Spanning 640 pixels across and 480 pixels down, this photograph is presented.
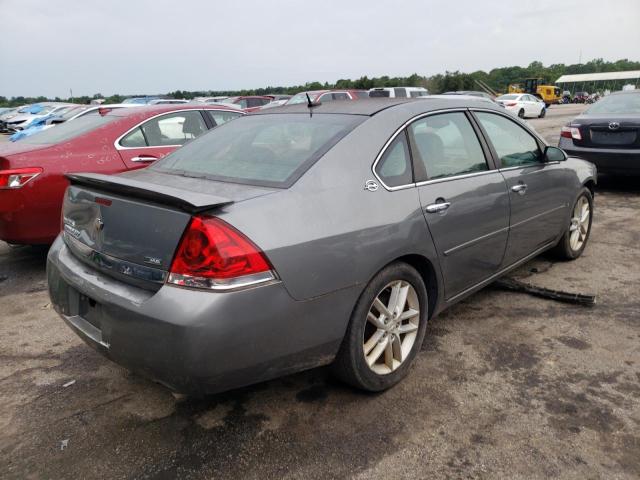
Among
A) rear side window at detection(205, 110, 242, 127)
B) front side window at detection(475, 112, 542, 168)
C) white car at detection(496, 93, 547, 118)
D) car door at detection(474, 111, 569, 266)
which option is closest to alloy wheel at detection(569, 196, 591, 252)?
car door at detection(474, 111, 569, 266)

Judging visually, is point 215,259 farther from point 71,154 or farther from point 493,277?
point 71,154

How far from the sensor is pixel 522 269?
15.2 feet

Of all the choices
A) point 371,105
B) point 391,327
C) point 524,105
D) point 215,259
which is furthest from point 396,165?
point 524,105

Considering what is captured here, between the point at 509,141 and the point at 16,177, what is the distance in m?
4.09

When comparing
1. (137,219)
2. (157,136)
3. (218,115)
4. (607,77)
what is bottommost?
(137,219)

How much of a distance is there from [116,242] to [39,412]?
1099 millimetres

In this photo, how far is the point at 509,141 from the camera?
149 inches

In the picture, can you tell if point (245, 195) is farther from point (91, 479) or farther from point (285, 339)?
point (91, 479)

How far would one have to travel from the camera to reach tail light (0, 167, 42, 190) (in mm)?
4363

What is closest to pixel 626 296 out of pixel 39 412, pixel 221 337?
pixel 221 337

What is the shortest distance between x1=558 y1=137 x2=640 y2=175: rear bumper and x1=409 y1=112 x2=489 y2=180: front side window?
4971mm

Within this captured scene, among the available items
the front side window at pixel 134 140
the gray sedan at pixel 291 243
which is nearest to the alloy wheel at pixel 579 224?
the gray sedan at pixel 291 243

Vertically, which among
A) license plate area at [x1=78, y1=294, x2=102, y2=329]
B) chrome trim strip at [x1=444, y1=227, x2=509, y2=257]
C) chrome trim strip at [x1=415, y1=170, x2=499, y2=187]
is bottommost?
license plate area at [x1=78, y1=294, x2=102, y2=329]

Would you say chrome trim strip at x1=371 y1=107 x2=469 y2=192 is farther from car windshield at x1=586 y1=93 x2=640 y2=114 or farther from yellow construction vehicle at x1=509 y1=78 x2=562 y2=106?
yellow construction vehicle at x1=509 y1=78 x2=562 y2=106
